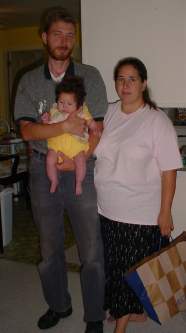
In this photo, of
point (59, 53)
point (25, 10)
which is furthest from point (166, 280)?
point (25, 10)

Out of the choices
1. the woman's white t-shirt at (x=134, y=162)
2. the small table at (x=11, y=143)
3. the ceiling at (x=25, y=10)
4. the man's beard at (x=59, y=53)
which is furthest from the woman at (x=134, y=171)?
the ceiling at (x=25, y=10)

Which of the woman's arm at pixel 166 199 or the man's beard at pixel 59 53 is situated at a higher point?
the man's beard at pixel 59 53

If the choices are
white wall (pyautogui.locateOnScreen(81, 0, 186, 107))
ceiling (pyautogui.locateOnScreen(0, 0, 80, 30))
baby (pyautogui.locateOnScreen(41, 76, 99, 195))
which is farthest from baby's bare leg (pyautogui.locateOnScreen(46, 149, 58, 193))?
ceiling (pyautogui.locateOnScreen(0, 0, 80, 30))

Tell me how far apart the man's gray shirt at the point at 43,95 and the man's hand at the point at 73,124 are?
12 centimetres

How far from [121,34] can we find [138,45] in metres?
0.12

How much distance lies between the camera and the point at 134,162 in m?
1.82

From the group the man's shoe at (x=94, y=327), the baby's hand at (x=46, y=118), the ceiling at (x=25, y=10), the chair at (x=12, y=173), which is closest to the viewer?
the baby's hand at (x=46, y=118)

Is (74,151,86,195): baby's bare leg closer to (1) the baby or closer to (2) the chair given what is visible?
(1) the baby

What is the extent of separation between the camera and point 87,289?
78.0 inches

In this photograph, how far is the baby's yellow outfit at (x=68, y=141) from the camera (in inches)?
72.5

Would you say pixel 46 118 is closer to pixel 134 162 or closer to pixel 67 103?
pixel 67 103

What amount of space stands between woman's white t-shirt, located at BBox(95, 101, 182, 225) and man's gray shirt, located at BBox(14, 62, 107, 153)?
9 centimetres

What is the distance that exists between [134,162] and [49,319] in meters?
1.03

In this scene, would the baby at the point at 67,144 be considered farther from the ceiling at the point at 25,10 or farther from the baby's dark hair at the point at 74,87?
the ceiling at the point at 25,10
